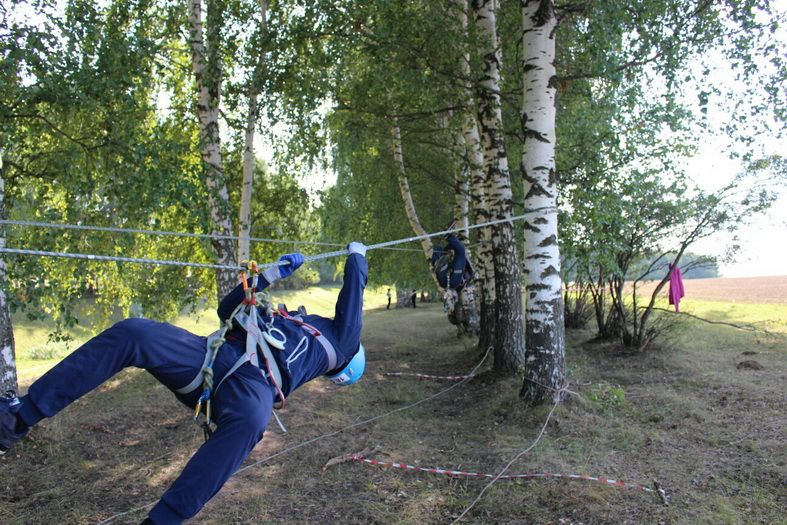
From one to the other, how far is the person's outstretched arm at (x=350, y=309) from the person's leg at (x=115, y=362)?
914 mm

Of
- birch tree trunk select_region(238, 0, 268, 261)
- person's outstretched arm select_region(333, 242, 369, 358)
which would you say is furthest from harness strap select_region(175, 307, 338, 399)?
birch tree trunk select_region(238, 0, 268, 261)

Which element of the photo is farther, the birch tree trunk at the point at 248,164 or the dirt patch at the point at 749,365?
the birch tree trunk at the point at 248,164

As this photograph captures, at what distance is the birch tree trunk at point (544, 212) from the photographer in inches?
261

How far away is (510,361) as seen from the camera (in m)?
8.82

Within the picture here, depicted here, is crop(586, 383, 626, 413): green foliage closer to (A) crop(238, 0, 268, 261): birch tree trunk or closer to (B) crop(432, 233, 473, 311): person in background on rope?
(B) crop(432, 233, 473, 311): person in background on rope

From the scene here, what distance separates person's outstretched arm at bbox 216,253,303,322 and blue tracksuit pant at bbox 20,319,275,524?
556 mm

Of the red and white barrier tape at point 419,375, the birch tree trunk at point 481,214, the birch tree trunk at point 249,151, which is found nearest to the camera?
Answer: the red and white barrier tape at point 419,375

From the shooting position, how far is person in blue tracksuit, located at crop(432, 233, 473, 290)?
7.39m

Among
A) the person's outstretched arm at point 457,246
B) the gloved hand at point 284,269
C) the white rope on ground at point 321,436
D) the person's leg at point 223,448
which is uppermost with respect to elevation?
the person's outstretched arm at point 457,246

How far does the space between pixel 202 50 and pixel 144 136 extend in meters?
3.10

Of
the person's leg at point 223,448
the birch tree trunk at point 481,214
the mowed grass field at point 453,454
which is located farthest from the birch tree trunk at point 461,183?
the person's leg at point 223,448

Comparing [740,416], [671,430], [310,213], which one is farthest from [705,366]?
[310,213]

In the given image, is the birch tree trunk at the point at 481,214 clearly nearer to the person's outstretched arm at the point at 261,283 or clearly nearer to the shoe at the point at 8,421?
the person's outstretched arm at the point at 261,283

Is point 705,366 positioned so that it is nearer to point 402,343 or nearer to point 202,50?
point 402,343
